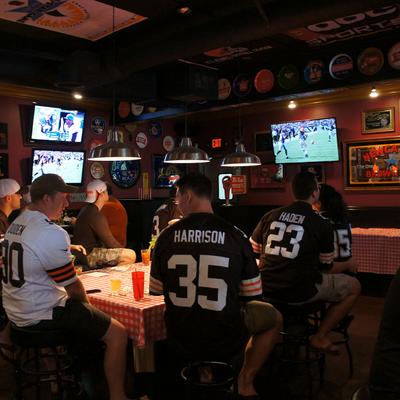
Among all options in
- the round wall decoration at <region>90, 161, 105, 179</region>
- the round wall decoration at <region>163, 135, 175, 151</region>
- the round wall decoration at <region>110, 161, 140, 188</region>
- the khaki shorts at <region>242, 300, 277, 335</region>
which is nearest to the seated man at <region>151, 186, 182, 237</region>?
the khaki shorts at <region>242, 300, 277, 335</region>

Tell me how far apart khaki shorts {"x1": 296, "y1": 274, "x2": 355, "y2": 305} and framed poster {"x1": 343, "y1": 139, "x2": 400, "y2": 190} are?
151 inches

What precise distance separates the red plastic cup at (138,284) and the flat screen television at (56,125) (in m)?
5.22

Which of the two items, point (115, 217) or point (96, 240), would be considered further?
point (115, 217)

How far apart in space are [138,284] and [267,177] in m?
5.97

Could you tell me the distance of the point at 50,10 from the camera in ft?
15.2

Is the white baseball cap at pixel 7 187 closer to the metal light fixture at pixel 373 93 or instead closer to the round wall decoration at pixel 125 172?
the round wall decoration at pixel 125 172

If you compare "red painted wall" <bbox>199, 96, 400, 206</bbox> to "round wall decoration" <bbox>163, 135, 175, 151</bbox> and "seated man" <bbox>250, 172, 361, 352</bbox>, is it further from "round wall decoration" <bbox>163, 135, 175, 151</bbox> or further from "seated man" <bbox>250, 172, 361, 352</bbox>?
"seated man" <bbox>250, 172, 361, 352</bbox>

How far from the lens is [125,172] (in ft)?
29.5

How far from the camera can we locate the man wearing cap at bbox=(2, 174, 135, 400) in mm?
2768

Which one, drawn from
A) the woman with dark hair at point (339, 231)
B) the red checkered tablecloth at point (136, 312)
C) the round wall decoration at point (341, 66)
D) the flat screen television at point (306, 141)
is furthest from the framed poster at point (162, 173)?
the red checkered tablecloth at point (136, 312)

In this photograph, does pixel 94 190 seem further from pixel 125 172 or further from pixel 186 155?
pixel 125 172

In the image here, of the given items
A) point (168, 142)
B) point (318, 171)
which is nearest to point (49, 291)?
point (318, 171)

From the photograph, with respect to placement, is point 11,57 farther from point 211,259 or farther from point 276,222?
point 211,259

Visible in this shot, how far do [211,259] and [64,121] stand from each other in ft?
20.0
